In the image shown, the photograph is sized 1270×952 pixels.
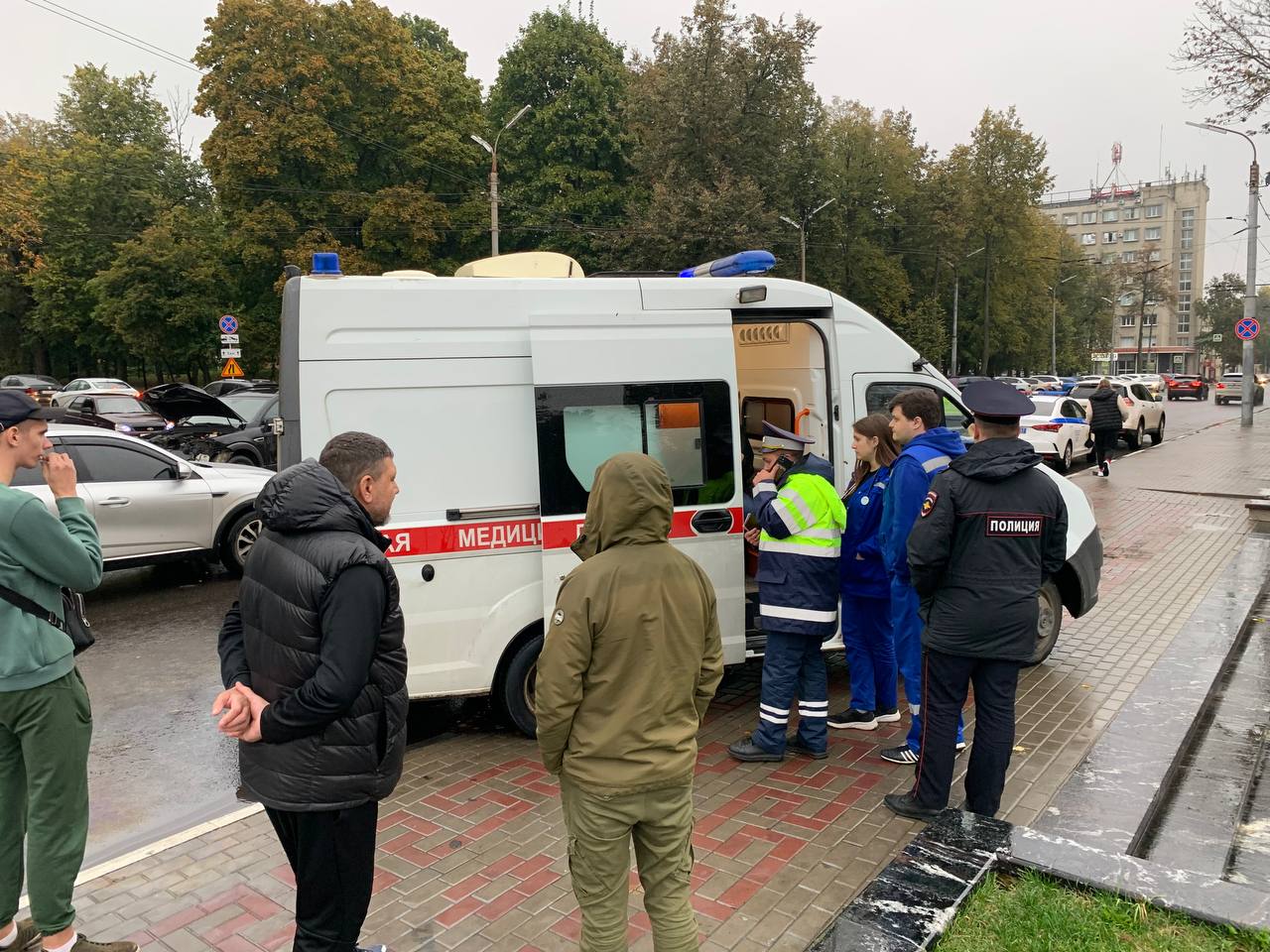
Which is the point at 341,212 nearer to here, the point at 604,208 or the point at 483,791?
the point at 604,208

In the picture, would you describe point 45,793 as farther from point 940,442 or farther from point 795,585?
point 940,442

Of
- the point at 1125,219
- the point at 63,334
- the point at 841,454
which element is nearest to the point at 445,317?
the point at 841,454

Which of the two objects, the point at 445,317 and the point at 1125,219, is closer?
the point at 445,317

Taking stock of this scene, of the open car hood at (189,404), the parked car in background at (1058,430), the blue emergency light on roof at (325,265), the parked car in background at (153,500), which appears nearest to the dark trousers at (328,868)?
the blue emergency light on roof at (325,265)

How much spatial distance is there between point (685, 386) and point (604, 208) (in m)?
31.7

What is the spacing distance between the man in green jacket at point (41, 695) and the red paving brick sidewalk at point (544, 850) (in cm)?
54

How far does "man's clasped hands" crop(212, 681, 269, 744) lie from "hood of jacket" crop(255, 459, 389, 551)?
0.47 meters

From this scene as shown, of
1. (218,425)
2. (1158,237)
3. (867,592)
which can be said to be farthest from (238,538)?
(1158,237)

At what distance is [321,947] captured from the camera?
251 centimetres

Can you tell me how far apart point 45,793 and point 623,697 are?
2.03 m

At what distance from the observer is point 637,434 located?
4.87 meters

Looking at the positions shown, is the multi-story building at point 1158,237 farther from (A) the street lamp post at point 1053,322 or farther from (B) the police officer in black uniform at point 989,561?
(B) the police officer in black uniform at point 989,561

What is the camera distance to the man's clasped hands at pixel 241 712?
232cm

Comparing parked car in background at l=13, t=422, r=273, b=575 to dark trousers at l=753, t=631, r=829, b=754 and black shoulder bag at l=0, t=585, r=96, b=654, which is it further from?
dark trousers at l=753, t=631, r=829, b=754
